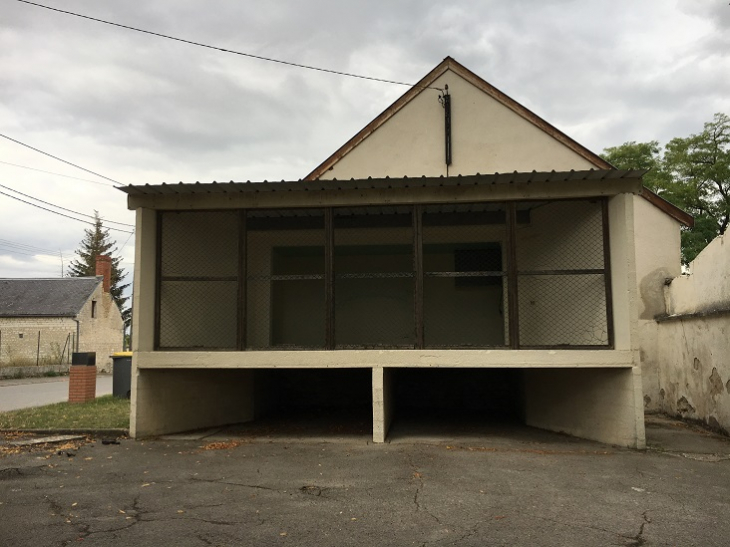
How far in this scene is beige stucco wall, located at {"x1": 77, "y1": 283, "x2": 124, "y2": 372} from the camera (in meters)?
32.0

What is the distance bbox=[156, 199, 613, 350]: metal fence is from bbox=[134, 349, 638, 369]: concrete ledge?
20 centimetres

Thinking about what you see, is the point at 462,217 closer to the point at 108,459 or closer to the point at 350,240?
the point at 350,240

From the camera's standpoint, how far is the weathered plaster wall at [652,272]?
11.5 metres

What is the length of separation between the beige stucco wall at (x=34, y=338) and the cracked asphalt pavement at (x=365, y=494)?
26.2 m

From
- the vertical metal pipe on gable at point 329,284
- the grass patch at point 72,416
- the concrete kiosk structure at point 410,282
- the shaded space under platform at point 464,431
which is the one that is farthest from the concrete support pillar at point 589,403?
the grass patch at point 72,416

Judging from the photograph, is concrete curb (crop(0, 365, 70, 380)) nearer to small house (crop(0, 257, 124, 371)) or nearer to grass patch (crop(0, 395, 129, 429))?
small house (crop(0, 257, 124, 371))

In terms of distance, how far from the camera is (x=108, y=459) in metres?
6.62

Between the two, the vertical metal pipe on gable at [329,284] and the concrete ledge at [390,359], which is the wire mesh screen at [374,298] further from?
the concrete ledge at [390,359]

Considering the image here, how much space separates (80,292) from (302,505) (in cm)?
3232

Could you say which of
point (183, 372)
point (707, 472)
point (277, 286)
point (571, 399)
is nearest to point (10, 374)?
point (277, 286)

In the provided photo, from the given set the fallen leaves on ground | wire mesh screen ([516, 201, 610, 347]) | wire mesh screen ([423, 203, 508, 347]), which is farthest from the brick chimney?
wire mesh screen ([516, 201, 610, 347])

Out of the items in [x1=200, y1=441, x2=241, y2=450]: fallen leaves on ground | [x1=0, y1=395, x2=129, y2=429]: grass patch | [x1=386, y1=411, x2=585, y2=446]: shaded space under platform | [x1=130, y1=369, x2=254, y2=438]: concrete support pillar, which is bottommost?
[x1=386, y1=411, x2=585, y2=446]: shaded space under platform

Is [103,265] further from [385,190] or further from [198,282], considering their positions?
[385,190]

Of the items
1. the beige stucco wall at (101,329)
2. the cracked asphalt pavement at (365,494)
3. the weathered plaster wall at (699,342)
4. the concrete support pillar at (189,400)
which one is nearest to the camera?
the cracked asphalt pavement at (365,494)
